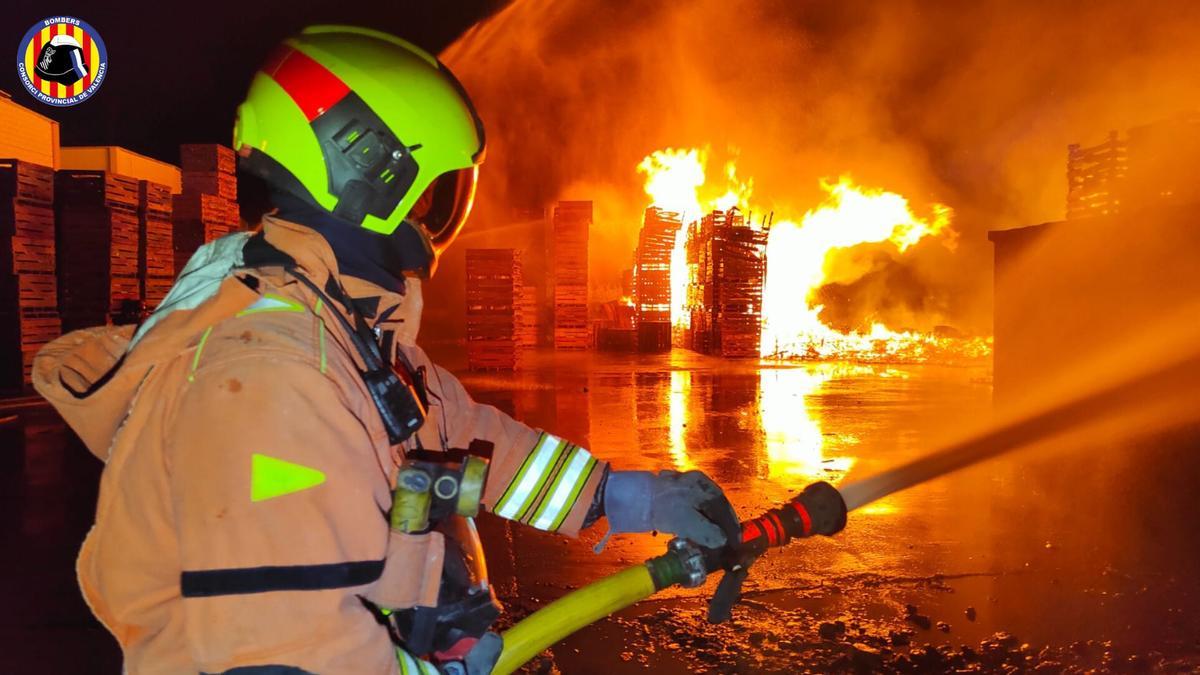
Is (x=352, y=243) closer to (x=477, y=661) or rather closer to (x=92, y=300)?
(x=477, y=661)

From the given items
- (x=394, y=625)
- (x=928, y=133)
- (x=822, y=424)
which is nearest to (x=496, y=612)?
(x=394, y=625)

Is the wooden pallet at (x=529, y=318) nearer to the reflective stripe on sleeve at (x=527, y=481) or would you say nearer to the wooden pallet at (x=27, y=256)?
the wooden pallet at (x=27, y=256)

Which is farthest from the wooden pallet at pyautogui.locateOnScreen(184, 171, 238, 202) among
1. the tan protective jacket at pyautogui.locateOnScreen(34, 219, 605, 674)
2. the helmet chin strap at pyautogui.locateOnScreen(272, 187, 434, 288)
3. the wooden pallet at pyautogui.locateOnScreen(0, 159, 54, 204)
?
the tan protective jacket at pyautogui.locateOnScreen(34, 219, 605, 674)

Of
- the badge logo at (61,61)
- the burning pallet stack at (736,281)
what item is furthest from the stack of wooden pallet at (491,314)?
the badge logo at (61,61)

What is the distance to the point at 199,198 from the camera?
15547mm

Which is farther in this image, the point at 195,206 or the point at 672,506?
the point at 195,206

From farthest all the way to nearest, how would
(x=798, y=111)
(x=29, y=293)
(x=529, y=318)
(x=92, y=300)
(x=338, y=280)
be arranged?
(x=798, y=111) → (x=529, y=318) → (x=92, y=300) → (x=29, y=293) → (x=338, y=280)

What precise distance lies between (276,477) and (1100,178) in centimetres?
898

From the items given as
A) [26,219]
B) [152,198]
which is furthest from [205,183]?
[26,219]

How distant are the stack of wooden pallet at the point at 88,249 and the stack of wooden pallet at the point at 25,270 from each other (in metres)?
0.41

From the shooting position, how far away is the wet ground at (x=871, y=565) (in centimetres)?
362

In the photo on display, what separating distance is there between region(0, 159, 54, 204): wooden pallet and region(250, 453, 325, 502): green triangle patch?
14735 millimetres

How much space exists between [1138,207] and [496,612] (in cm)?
798

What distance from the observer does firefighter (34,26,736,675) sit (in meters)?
1.08
